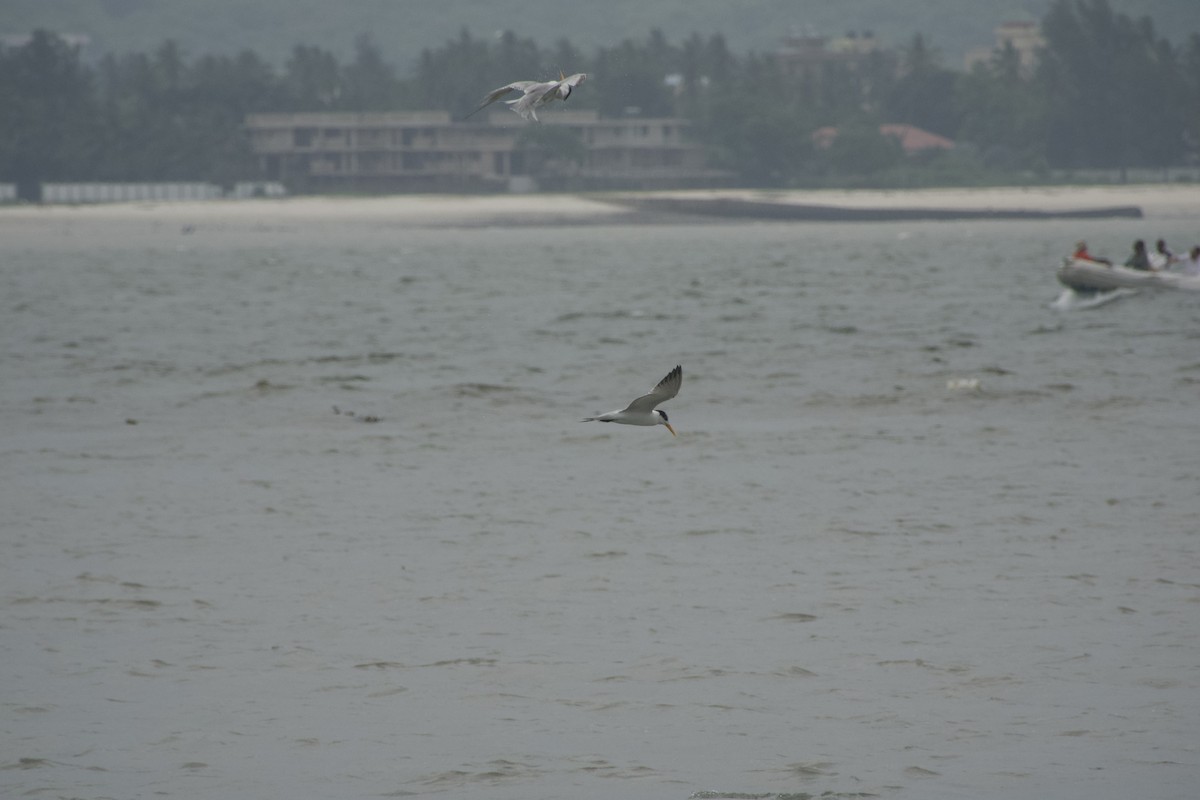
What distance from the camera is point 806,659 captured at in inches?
506

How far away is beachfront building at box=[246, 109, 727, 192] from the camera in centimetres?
13275

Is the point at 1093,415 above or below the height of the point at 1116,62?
below

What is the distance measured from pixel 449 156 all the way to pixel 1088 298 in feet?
323

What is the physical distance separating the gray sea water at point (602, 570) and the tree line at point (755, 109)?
9129 cm

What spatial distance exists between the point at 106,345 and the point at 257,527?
19.7 metres

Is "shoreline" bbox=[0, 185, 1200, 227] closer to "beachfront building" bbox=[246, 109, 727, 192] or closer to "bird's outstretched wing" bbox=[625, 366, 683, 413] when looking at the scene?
"beachfront building" bbox=[246, 109, 727, 192]

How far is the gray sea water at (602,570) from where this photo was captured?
1111 cm

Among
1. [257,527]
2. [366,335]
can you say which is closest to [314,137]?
[366,335]

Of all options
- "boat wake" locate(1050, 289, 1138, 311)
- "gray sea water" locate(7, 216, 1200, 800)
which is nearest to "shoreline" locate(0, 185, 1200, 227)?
"boat wake" locate(1050, 289, 1138, 311)

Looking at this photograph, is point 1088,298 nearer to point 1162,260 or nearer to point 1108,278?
point 1108,278

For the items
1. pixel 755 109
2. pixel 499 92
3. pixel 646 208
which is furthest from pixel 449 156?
pixel 499 92

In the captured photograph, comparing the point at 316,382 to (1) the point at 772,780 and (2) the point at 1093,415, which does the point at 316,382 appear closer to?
(2) the point at 1093,415

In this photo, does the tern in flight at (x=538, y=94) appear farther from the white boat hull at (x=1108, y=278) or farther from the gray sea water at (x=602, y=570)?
the white boat hull at (x=1108, y=278)

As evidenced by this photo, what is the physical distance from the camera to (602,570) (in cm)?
1561
